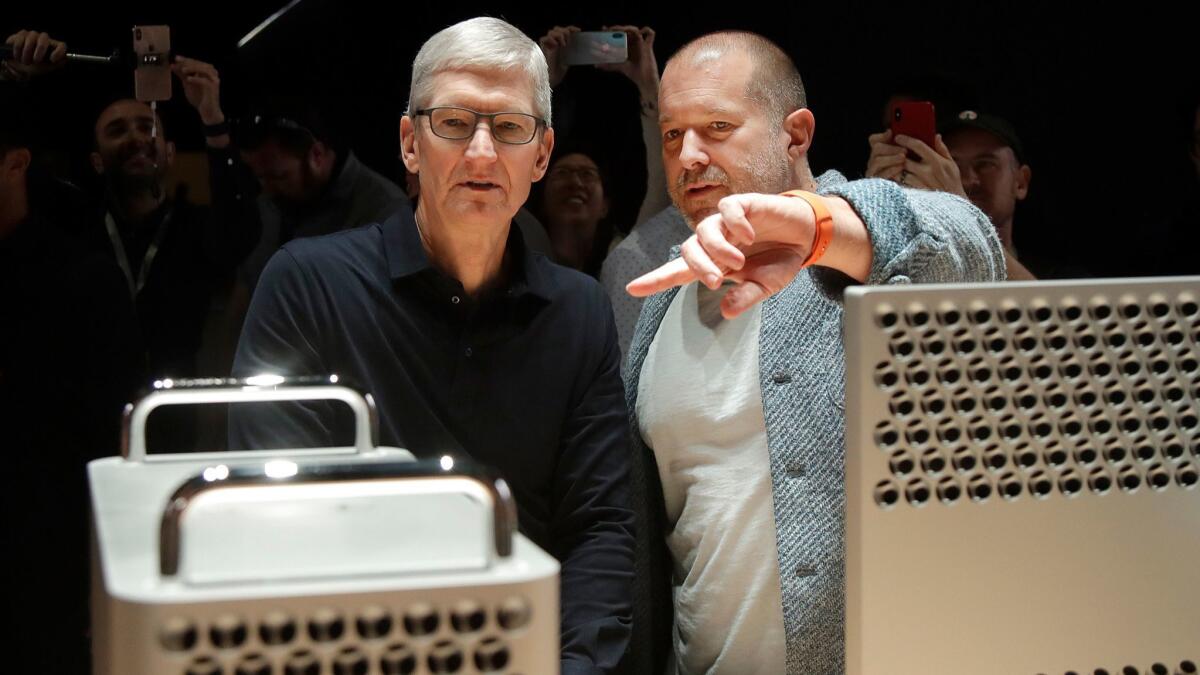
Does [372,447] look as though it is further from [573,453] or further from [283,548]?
[573,453]

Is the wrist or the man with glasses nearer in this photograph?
the man with glasses

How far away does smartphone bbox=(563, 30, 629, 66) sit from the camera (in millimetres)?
2488

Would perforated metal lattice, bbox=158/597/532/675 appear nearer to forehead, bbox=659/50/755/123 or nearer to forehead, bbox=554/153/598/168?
forehead, bbox=659/50/755/123

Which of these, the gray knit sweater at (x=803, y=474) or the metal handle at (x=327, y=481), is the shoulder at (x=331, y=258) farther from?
the metal handle at (x=327, y=481)

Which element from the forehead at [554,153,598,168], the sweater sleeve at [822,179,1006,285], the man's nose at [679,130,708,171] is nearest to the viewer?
the sweater sleeve at [822,179,1006,285]

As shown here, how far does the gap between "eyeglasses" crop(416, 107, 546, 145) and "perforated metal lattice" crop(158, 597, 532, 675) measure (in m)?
0.82

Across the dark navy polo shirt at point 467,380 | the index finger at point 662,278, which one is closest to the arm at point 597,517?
the dark navy polo shirt at point 467,380

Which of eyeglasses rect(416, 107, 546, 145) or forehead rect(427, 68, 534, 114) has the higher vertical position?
forehead rect(427, 68, 534, 114)

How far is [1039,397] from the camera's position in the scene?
0.87 metres

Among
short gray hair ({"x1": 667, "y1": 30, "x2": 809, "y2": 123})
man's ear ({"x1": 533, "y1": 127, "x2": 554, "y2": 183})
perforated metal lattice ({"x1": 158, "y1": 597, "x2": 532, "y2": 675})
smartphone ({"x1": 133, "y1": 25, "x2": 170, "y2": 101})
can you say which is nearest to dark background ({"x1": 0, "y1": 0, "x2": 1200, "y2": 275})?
smartphone ({"x1": 133, "y1": 25, "x2": 170, "y2": 101})

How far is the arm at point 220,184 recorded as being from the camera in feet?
7.55

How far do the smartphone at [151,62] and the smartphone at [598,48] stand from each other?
731 mm

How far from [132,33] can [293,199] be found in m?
0.40

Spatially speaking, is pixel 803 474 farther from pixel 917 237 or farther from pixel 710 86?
pixel 710 86
